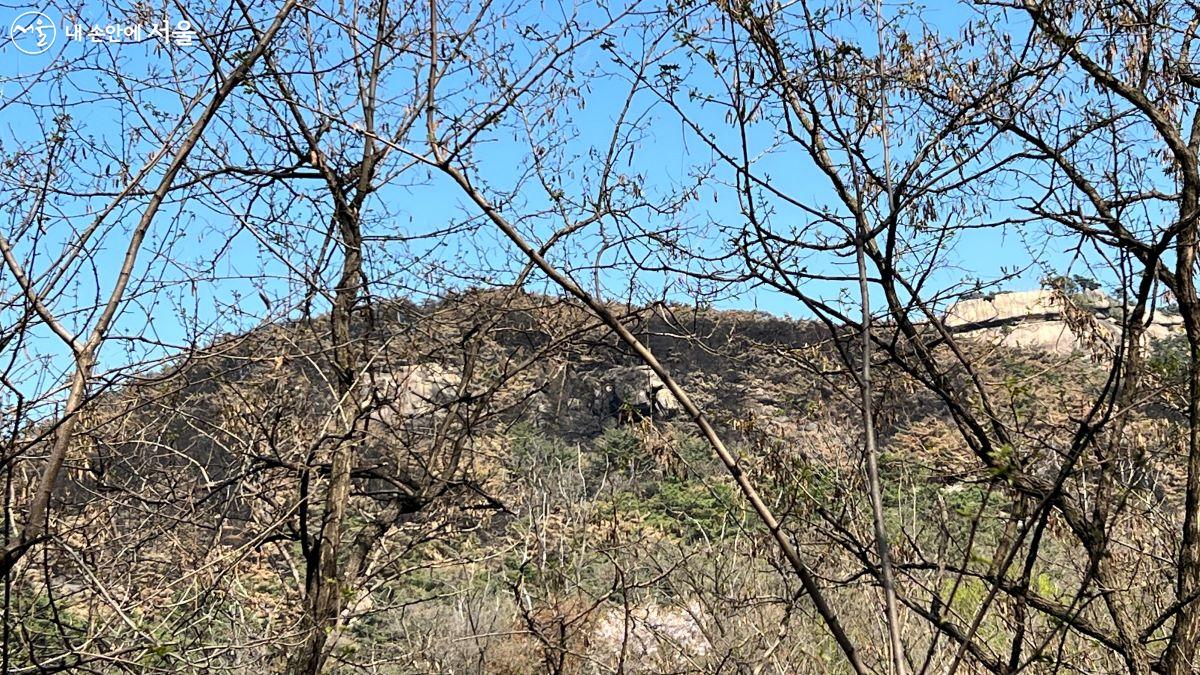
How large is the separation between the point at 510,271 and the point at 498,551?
66.7 inches

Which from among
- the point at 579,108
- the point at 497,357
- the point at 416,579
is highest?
the point at 579,108

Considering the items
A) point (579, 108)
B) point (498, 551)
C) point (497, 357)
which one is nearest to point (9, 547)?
point (579, 108)

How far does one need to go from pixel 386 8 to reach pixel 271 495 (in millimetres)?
2728

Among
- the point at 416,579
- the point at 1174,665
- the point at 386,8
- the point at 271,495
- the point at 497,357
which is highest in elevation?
the point at 386,8

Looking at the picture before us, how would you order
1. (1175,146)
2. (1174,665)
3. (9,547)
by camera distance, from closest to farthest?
(9,547) → (1174,665) → (1175,146)

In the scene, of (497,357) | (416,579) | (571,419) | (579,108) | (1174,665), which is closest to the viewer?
(1174,665)

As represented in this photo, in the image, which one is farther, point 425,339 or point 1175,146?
point 425,339

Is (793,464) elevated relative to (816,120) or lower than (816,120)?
lower

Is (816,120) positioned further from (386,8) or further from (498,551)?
(498,551)

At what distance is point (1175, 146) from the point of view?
3.44 m

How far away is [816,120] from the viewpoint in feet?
8.50

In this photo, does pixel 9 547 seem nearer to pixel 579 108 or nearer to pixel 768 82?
pixel 768 82

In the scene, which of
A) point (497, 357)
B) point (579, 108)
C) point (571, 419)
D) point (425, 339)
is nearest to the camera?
point (579, 108)

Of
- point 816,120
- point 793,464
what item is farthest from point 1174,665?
point 816,120
